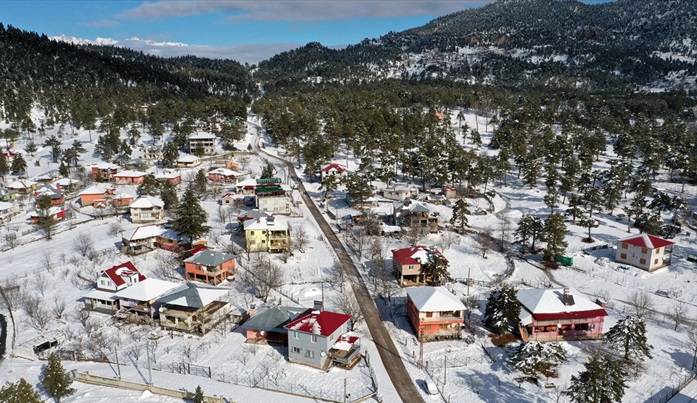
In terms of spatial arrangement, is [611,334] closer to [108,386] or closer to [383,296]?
[383,296]

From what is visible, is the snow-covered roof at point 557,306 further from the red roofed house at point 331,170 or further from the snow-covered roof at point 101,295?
the red roofed house at point 331,170

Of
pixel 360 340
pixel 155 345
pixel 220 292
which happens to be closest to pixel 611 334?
pixel 360 340

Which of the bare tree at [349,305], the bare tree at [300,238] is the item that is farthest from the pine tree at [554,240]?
the bare tree at [300,238]

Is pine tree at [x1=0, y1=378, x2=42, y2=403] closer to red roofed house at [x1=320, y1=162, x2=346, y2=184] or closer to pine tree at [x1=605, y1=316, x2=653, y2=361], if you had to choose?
pine tree at [x1=605, y1=316, x2=653, y2=361]

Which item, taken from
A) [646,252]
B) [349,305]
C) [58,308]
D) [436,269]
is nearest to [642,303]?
[646,252]

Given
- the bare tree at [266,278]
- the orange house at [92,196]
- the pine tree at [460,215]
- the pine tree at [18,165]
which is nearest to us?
the bare tree at [266,278]

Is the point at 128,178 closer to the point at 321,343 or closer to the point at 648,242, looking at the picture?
the point at 321,343
